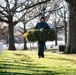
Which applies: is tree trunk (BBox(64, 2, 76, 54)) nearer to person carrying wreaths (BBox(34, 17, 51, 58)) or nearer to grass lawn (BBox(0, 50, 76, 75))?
person carrying wreaths (BBox(34, 17, 51, 58))

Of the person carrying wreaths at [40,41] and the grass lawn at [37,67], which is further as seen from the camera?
the person carrying wreaths at [40,41]

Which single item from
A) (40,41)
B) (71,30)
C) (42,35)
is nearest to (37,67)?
(42,35)

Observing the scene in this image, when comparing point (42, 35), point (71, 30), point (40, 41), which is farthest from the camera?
point (71, 30)

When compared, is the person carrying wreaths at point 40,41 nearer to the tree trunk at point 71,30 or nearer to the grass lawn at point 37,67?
the grass lawn at point 37,67

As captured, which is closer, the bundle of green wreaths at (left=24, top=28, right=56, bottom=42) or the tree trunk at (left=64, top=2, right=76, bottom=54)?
the bundle of green wreaths at (left=24, top=28, right=56, bottom=42)

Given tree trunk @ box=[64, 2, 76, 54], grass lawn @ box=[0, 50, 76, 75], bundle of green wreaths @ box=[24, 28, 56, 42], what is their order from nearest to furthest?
grass lawn @ box=[0, 50, 76, 75], bundle of green wreaths @ box=[24, 28, 56, 42], tree trunk @ box=[64, 2, 76, 54]

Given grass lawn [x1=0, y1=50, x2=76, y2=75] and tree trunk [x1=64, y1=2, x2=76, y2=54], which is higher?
tree trunk [x1=64, y1=2, x2=76, y2=54]

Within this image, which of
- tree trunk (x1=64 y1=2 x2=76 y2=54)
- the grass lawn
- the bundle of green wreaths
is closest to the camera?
the grass lawn

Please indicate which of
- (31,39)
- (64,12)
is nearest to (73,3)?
(31,39)

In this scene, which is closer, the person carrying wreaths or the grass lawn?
the grass lawn

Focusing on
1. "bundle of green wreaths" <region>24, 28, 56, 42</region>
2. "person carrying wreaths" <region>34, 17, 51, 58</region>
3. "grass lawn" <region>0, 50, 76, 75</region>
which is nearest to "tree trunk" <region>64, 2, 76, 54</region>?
"bundle of green wreaths" <region>24, 28, 56, 42</region>

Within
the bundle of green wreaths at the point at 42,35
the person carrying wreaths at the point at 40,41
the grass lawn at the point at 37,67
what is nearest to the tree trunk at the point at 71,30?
the bundle of green wreaths at the point at 42,35

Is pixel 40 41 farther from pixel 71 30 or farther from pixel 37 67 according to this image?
pixel 71 30

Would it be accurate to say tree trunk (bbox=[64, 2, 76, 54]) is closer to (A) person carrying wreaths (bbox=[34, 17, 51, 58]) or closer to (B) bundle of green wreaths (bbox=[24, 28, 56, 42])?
(B) bundle of green wreaths (bbox=[24, 28, 56, 42])
